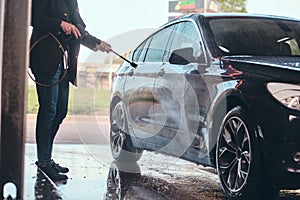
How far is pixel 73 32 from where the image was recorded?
418 centimetres

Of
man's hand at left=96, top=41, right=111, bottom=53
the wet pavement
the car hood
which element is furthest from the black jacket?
the car hood

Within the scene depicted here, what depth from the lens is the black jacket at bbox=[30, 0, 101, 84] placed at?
3.92 meters

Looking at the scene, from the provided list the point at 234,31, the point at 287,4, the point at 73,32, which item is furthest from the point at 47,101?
the point at 287,4

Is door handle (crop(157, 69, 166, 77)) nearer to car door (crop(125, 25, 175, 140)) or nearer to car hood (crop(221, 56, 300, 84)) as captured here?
car door (crop(125, 25, 175, 140))

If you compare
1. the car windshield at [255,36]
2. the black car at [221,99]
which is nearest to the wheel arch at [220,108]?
the black car at [221,99]

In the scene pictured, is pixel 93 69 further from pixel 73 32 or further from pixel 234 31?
pixel 234 31

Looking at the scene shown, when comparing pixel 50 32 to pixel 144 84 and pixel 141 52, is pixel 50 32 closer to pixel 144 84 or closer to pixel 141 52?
pixel 144 84

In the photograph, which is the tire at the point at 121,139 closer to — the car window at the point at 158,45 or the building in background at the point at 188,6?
the car window at the point at 158,45

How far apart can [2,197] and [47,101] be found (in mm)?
1333

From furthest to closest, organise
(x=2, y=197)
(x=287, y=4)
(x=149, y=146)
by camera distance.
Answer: (x=287, y=4) → (x=149, y=146) → (x=2, y=197)

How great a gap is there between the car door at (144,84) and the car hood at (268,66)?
0.91m

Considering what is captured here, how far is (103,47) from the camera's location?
447cm

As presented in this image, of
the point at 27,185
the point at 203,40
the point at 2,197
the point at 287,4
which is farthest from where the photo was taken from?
the point at 287,4

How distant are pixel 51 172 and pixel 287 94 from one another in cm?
181
